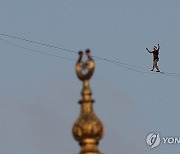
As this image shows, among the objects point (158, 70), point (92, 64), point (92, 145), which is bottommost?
point (92, 145)

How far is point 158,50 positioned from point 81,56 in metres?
48.3

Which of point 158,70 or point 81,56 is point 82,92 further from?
point 158,70

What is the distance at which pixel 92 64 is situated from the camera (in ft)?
67.8

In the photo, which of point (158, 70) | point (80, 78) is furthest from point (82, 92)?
point (158, 70)

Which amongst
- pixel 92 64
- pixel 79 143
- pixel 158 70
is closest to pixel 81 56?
pixel 92 64

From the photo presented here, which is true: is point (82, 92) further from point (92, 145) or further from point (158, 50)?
point (158, 50)

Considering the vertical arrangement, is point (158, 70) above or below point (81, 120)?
above

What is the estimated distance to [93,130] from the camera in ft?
67.3

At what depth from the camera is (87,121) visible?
67.5ft

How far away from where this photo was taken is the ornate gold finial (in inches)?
808

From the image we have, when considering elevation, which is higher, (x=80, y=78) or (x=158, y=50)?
(x=158, y=50)

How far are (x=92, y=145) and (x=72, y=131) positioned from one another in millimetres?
484

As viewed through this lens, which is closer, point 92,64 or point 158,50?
point 92,64

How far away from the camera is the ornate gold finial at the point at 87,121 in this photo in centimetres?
2053
